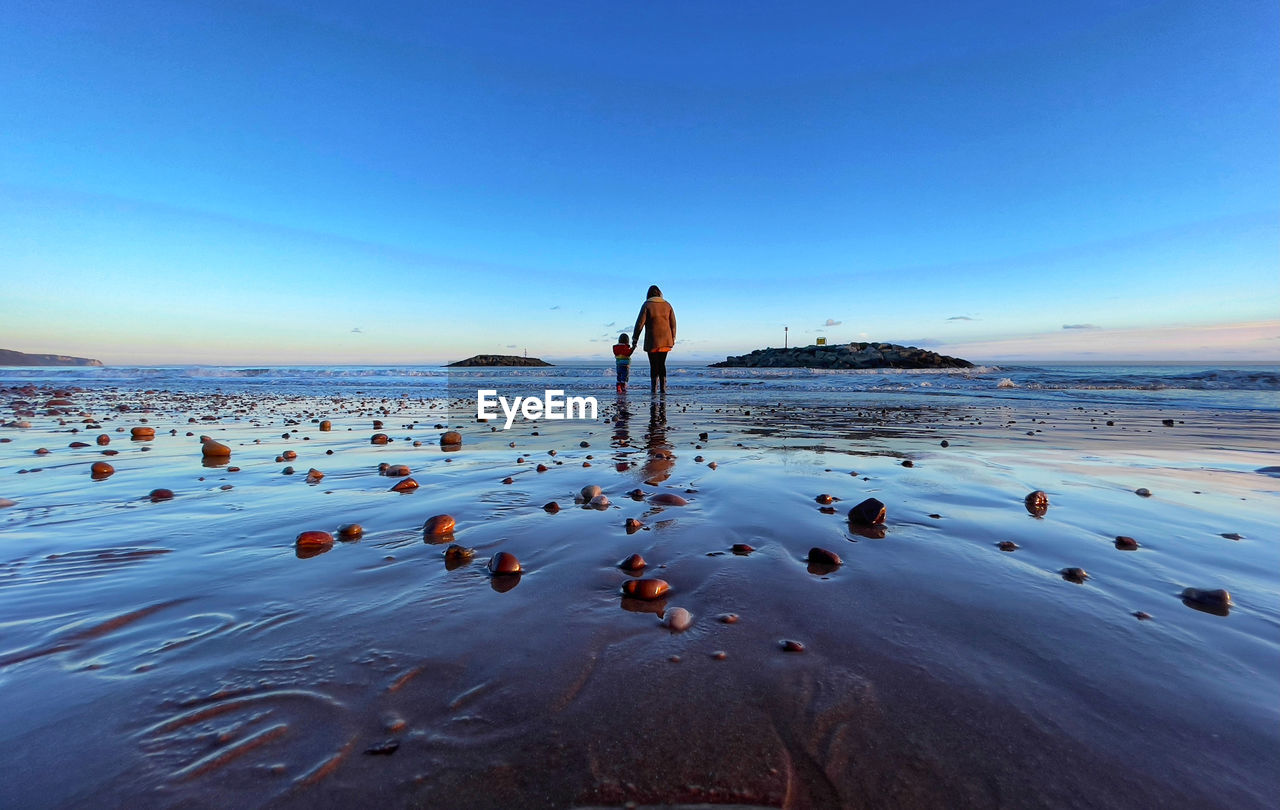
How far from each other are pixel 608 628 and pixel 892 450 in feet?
16.8

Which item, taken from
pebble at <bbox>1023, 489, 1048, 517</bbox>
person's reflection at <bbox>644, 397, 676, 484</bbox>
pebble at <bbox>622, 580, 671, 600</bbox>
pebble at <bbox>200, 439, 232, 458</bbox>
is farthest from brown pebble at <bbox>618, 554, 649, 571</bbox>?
pebble at <bbox>200, 439, 232, 458</bbox>

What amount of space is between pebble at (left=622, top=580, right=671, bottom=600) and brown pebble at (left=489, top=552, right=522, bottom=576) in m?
0.58

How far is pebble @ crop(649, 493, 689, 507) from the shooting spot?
3674 millimetres

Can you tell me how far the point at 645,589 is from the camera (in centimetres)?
218

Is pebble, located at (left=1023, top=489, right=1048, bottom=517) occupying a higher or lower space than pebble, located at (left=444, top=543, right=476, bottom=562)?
higher

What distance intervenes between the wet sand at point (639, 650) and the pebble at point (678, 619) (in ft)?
0.16

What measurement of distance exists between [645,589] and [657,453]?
3.72 m

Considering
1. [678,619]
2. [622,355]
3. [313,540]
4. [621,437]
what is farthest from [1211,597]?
[622,355]

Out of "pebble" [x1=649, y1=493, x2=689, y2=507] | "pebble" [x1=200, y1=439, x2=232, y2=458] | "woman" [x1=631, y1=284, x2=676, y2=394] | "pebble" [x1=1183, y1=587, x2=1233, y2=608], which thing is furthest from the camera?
"woman" [x1=631, y1=284, x2=676, y2=394]

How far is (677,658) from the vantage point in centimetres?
169

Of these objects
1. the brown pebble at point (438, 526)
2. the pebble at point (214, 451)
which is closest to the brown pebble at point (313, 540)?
the brown pebble at point (438, 526)

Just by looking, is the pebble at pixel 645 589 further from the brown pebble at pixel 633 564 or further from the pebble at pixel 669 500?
the pebble at pixel 669 500

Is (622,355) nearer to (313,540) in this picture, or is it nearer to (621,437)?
(621,437)

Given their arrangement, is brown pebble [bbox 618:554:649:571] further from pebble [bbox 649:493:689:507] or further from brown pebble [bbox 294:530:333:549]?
brown pebble [bbox 294:530:333:549]
